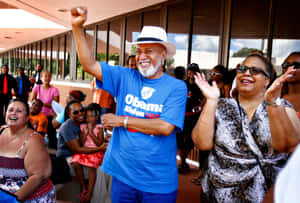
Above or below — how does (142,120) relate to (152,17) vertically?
below

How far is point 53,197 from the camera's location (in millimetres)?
2512

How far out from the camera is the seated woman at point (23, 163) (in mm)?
2268

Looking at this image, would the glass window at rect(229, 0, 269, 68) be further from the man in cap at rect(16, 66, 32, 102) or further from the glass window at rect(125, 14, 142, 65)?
the man in cap at rect(16, 66, 32, 102)

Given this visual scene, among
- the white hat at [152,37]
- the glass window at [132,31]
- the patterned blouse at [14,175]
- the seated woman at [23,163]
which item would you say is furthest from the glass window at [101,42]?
the white hat at [152,37]

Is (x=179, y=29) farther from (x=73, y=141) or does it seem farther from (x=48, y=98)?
(x=73, y=141)

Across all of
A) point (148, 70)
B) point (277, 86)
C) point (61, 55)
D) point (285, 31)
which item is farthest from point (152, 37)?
point (61, 55)

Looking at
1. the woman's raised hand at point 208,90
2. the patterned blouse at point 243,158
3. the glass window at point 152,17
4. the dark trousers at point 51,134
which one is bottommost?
the dark trousers at point 51,134

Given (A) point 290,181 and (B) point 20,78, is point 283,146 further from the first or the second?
(B) point 20,78

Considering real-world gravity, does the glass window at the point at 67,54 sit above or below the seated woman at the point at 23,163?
above

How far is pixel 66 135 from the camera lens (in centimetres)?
337

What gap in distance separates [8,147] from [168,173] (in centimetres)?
154

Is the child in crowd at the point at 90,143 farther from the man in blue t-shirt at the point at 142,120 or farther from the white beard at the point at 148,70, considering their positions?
the white beard at the point at 148,70

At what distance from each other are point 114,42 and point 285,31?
20.8 feet

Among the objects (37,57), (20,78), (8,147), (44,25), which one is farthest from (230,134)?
(37,57)
